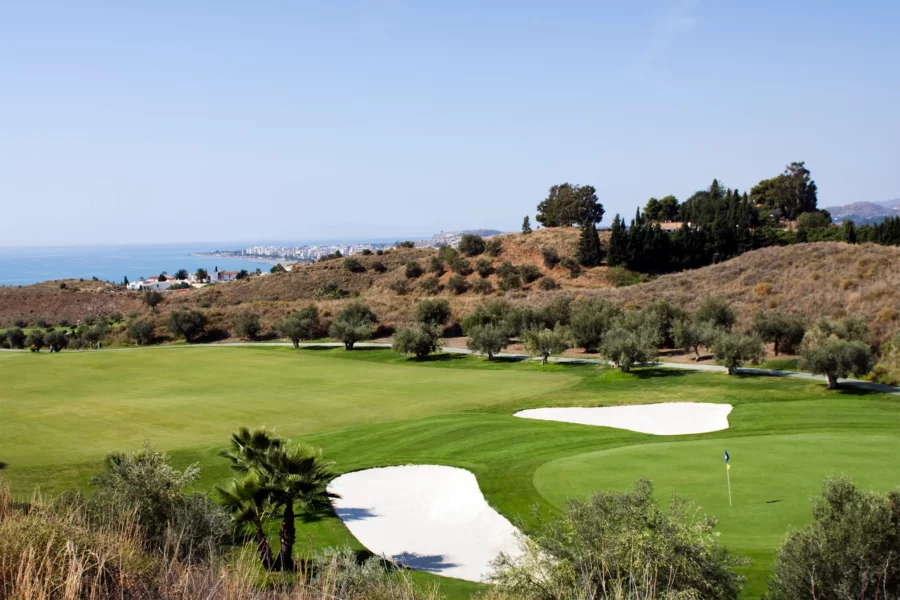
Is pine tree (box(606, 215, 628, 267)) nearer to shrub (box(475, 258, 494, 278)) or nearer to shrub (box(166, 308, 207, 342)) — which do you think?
shrub (box(475, 258, 494, 278))

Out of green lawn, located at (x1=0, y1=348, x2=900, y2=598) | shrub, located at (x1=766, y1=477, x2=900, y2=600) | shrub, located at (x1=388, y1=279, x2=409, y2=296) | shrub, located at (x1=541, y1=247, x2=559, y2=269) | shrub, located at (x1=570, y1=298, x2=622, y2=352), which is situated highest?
shrub, located at (x1=541, y1=247, x2=559, y2=269)

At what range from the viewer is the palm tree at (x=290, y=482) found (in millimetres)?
16750

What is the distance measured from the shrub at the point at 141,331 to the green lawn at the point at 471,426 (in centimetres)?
1809

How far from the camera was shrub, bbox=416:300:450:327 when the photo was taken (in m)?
67.1

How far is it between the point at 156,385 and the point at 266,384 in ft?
24.1

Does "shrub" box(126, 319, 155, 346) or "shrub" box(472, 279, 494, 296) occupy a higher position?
"shrub" box(472, 279, 494, 296)

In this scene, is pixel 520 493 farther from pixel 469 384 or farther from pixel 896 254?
Result: pixel 896 254

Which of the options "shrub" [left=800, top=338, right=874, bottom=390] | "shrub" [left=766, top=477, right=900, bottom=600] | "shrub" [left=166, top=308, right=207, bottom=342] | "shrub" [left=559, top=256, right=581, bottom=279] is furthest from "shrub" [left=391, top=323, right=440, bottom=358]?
"shrub" [left=766, top=477, right=900, bottom=600]

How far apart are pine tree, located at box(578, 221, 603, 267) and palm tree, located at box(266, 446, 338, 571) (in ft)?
259

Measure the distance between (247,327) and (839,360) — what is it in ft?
180

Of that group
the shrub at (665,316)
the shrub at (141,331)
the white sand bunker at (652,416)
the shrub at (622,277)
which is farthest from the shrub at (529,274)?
the white sand bunker at (652,416)

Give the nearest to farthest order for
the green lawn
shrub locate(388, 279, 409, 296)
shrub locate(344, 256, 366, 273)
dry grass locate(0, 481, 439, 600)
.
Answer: dry grass locate(0, 481, 439, 600), the green lawn, shrub locate(388, 279, 409, 296), shrub locate(344, 256, 366, 273)

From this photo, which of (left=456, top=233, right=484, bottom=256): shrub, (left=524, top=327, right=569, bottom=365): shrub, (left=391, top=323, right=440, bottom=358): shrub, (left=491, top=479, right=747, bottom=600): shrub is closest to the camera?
(left=491, top=479, right=747, bottom=600): shrub

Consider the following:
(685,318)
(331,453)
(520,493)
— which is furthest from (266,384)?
(685,318)
